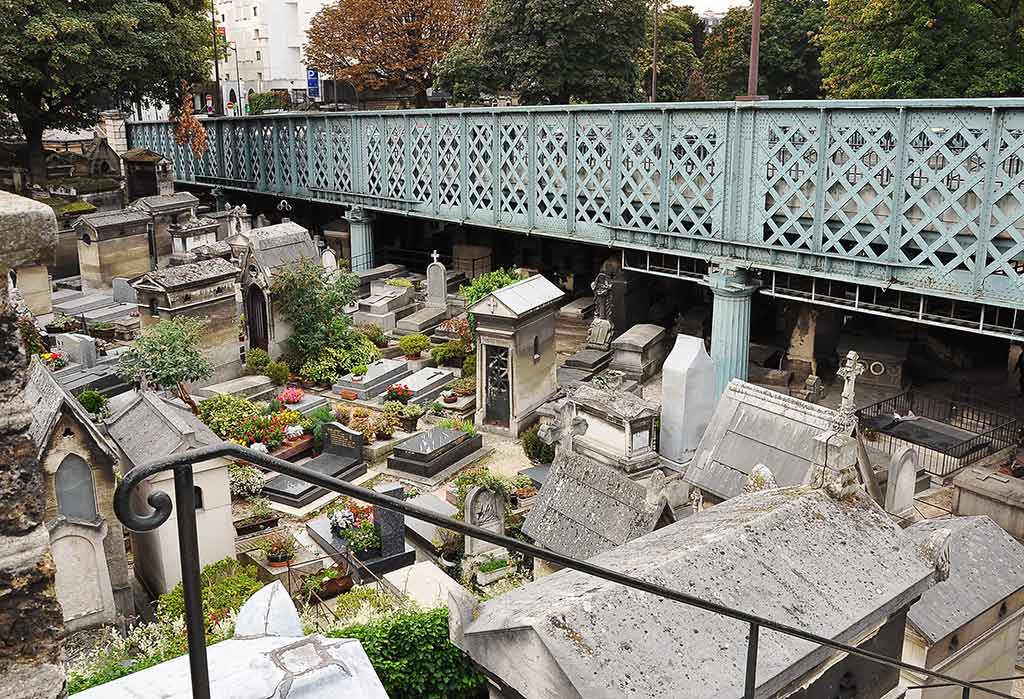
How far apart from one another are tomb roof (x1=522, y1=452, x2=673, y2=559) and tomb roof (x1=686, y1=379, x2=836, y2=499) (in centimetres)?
179

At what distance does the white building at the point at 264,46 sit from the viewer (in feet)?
219

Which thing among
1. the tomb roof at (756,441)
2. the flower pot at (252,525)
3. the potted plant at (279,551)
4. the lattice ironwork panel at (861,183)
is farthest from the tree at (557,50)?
the potted plant at (279,551)

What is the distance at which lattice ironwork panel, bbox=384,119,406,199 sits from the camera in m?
26.1

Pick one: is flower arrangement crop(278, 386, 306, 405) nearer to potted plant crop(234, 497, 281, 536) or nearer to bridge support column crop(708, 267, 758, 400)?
potted plant crop(234, 497, 281, 536)

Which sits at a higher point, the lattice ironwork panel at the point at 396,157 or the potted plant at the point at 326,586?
the lattice ironwork panel at the point at 396,157

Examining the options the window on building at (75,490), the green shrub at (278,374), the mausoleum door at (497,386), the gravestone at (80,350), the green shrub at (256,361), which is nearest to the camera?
the window on building at (75,490)

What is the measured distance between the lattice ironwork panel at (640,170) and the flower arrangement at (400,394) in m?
5.75

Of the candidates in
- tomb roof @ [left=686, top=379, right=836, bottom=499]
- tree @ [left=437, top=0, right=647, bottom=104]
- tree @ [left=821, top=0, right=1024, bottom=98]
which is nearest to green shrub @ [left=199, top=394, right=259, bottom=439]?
tomb roof @ [left=686, top=379, right=836, bottom=499]

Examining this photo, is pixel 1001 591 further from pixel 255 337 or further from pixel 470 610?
pixel 255 337

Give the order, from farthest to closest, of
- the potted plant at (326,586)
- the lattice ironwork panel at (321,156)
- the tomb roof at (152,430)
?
1. the lattice ironwork panel at (321,156)
2. the tomb roof at (152,430)
3. the potted plant at (326,586)

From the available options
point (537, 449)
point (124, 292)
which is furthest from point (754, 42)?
point (124, 292)

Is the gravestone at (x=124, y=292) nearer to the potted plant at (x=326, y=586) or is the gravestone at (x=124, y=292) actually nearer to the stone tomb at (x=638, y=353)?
the stone tomb at (x=638, y=353)

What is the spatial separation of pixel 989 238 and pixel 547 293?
755cm

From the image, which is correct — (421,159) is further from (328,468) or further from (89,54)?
(328,468)
